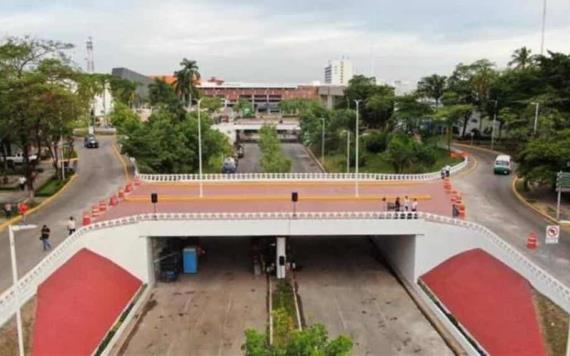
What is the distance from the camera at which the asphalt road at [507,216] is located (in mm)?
25234

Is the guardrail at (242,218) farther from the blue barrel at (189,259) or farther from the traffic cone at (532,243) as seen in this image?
the blue barrel at (189,259)

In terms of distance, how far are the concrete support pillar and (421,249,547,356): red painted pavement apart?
329 inches

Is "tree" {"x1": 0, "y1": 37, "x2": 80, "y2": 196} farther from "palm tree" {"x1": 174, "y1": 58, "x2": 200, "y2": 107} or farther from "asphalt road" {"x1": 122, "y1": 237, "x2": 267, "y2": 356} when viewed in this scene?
"palm tree" {"x1": 174, "y1": 58, "x2": 200, "y2": 107}

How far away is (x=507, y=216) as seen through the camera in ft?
108

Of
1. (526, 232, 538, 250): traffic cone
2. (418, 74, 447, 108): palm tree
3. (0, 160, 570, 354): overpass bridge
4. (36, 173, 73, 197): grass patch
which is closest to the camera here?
(0, 160, 570, 354): overpass bridge

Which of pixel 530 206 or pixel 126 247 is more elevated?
pixel 530 206

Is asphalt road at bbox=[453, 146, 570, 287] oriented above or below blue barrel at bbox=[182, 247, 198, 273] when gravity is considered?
above

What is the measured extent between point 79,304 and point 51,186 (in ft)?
75.8

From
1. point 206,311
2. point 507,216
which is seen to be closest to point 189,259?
point 206,311

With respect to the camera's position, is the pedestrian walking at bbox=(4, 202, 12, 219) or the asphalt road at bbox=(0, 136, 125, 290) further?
the pedestrian walking at bbox=(4, 202, 12, 219)

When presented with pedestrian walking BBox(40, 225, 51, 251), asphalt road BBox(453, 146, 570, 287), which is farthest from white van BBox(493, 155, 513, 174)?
pedestrian walking BBox(40, 225, 51, 251)

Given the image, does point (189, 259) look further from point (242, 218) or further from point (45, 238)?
point (45, 238)

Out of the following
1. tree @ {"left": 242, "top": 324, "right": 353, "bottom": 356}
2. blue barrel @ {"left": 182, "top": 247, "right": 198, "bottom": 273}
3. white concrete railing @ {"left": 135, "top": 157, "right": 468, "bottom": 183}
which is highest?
white concrete railing @ {"left": 135, "top": 157, "right": 468, "bottom": 183}

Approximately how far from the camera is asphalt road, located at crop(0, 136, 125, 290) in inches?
1017
